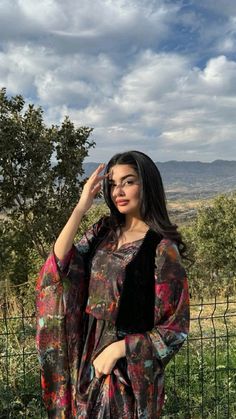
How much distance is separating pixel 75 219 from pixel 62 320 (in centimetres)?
47

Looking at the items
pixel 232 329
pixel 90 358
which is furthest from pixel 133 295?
pixel 232 329

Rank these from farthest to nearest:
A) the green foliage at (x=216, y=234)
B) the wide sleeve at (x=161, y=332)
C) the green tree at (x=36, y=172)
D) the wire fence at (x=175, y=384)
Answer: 1. the green foliage at (x=216, y=234)
2. the green tree at (x=36, y=172)
3. the wire fence at (x=175, y=384)
4. the wide sleeve at (x=161, y=332)

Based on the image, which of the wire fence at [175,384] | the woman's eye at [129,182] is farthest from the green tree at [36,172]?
the woman's eye at [129,182]

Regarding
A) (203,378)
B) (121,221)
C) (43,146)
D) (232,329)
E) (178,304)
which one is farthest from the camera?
(43,146)

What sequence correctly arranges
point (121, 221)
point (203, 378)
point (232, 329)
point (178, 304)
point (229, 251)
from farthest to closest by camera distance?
point (229, 251) → point (232, 329) → point (203, 378) → point (121, 221) → point (178, 304)

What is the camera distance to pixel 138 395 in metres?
1.92

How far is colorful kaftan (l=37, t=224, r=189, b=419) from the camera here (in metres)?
1.89

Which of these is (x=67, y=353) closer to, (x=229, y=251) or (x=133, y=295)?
(x=133, y=295)

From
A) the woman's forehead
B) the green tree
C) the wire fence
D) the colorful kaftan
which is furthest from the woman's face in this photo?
the green tree

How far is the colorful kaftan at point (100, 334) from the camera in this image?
1887 millimetres

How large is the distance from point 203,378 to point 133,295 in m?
2.28

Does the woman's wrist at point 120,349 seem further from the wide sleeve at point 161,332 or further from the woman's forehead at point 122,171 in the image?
the woman's forehead at point 122,171

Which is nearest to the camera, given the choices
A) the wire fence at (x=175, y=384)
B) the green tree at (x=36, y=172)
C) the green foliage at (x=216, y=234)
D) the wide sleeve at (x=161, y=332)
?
the wide sleeve at (x=161, y=332)

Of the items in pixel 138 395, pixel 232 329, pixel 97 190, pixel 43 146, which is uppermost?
pixel 43 146
